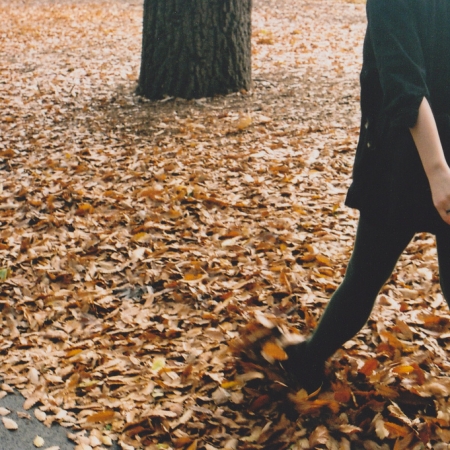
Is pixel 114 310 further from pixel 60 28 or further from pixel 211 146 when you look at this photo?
pixel 60 28

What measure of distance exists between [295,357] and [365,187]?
1025mm

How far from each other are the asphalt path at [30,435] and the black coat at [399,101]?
163 cm

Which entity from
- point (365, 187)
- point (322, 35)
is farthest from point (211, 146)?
point (322, 35)

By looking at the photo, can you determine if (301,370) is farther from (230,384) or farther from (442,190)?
(442,190)

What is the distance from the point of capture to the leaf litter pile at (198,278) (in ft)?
8.54

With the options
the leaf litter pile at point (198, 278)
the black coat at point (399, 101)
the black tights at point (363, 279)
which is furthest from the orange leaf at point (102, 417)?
the black coat at point (399, 101)

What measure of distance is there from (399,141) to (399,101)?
164 mm

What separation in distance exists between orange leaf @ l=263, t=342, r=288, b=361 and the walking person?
1.81 ft

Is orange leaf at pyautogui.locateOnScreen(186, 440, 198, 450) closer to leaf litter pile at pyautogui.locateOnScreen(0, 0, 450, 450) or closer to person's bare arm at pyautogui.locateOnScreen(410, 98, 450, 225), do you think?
leaf litter pile at pyautogui.locateOnScreen(0, 0, 450, 450)

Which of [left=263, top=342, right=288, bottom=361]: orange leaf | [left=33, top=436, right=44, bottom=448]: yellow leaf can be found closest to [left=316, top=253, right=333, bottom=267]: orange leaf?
[left=263, top=342, right=288, bottom=361]: orange leaf

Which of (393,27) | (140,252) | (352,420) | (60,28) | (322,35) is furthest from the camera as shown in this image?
(60,28)

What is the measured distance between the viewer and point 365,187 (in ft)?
6.22

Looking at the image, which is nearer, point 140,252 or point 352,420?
point 352,420

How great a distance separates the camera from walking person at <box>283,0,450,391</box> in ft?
5.18
